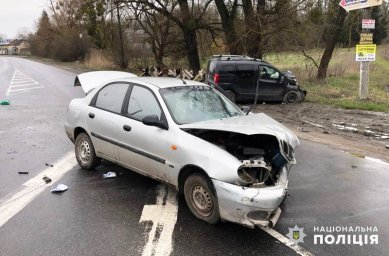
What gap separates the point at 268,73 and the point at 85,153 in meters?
9.35

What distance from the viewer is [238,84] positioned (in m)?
14.4

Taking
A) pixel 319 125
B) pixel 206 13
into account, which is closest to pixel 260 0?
pixel 206 13

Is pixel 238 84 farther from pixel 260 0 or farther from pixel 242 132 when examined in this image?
pixel 242 132

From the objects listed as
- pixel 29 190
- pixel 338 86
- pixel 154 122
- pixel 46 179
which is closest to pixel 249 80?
pixel 338 86

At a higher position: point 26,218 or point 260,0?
point 260,0

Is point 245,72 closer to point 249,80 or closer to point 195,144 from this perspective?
point 249,80

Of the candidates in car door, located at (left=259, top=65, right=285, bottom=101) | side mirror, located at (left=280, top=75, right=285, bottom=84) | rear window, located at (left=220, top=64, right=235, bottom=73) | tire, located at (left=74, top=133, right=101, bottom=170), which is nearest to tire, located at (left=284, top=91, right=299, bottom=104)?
car door, located at (left=259, top=65, right=285, bottom=101)

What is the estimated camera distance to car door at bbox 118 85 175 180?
524cm

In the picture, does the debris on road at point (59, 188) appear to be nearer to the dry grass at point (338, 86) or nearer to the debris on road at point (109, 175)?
the debris on road at point (109, 175)

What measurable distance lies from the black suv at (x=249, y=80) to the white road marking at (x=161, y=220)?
28.9ft

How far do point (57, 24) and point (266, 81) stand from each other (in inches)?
2752

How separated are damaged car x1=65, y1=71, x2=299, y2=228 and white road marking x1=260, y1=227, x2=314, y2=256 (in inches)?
8.1

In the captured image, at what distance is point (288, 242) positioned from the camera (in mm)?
4355

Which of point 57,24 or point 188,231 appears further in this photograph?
point 57,24
